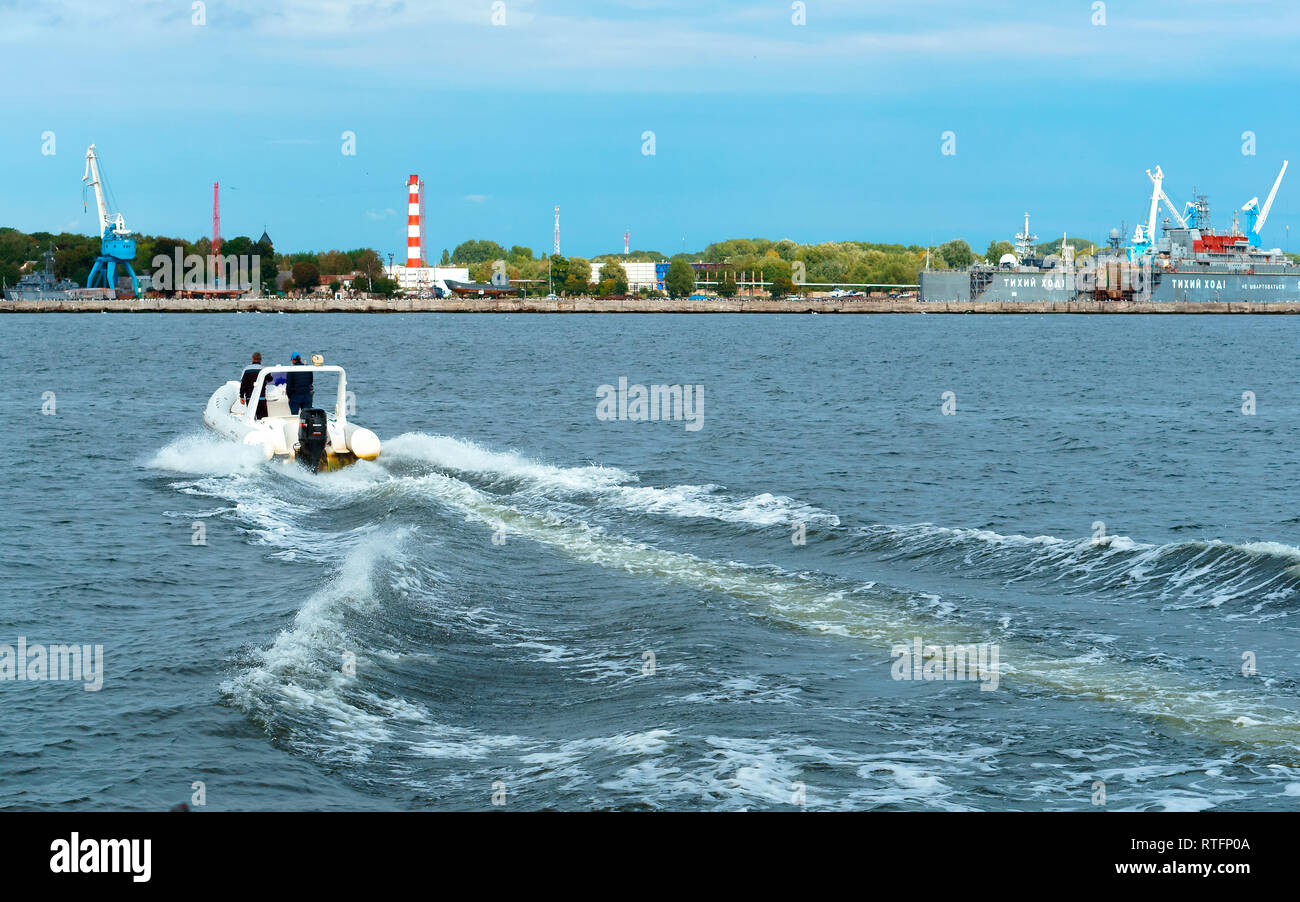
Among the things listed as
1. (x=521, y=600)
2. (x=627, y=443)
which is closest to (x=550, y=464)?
(x=627, y=443)

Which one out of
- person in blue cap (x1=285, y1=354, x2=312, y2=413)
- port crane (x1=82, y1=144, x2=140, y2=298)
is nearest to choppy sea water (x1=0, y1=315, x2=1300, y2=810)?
person in blue cap (x1=285, y1=354, x2=312, y2=413)

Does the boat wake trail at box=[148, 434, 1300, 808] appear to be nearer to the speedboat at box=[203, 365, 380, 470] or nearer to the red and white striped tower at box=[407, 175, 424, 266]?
the speedboat at box=[203, 365, 380, 470]

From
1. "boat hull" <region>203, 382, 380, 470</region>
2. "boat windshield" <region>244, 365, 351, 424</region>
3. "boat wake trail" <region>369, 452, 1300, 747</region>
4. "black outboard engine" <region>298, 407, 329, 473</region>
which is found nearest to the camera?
"boat wake trail" <region>369, 452, 1300, 747</region>

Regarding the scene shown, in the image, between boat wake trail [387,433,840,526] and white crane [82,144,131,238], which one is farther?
white crane [82,144,131,238]

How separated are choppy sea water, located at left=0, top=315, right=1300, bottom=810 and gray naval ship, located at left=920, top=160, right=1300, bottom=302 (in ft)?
494

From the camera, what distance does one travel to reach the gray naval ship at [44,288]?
18550 cm

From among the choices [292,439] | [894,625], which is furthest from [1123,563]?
[292,439]

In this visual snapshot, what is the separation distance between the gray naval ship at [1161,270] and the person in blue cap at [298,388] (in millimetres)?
166314

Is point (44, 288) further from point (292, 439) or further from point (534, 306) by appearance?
point (292, 439)

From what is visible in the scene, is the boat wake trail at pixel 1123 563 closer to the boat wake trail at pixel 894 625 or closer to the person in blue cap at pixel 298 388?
the boat wake trail at pixel 894 625

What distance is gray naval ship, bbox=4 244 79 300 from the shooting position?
185500 millimetres

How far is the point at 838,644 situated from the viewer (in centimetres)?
1214

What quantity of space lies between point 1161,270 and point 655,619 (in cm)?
17682
